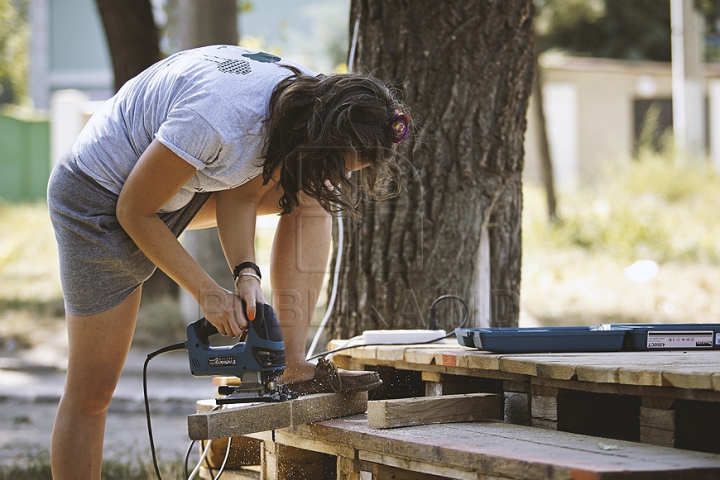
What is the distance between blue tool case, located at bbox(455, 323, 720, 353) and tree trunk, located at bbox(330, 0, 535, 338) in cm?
103

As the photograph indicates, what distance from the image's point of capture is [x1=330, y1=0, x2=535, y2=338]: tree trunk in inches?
142

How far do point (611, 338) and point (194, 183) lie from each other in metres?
1.38

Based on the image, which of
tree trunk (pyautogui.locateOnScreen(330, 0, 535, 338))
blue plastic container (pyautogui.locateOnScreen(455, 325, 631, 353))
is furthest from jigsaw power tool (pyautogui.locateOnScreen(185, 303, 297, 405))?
tree trunk (pyautogui.locateOnScreen(330, 0, 535, 338))

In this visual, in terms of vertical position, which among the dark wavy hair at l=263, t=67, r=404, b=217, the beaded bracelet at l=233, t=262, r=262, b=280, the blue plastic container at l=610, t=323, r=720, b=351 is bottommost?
the blue plastic container at l=610, t=323, r=720, b=351

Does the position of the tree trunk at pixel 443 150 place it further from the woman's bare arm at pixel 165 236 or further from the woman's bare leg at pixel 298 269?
the woman's bare arm at pixel 165 236

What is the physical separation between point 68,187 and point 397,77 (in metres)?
1.71

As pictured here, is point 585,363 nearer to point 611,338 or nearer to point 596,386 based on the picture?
point 596,386

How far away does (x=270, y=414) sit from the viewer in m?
2.34

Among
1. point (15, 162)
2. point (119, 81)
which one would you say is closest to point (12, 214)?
point (15, 162)

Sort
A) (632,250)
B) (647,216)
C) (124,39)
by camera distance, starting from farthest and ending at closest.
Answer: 1. (647,216)
2. (632,250)
3. (124,39)

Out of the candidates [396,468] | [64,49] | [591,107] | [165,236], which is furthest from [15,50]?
[396,468]

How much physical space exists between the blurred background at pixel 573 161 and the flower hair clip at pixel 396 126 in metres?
2.57

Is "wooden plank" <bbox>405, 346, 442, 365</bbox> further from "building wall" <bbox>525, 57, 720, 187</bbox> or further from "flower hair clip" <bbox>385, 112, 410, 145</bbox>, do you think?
"building wall" <bbox>525, 57, 720, 187</bbox>

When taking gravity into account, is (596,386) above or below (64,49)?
below
